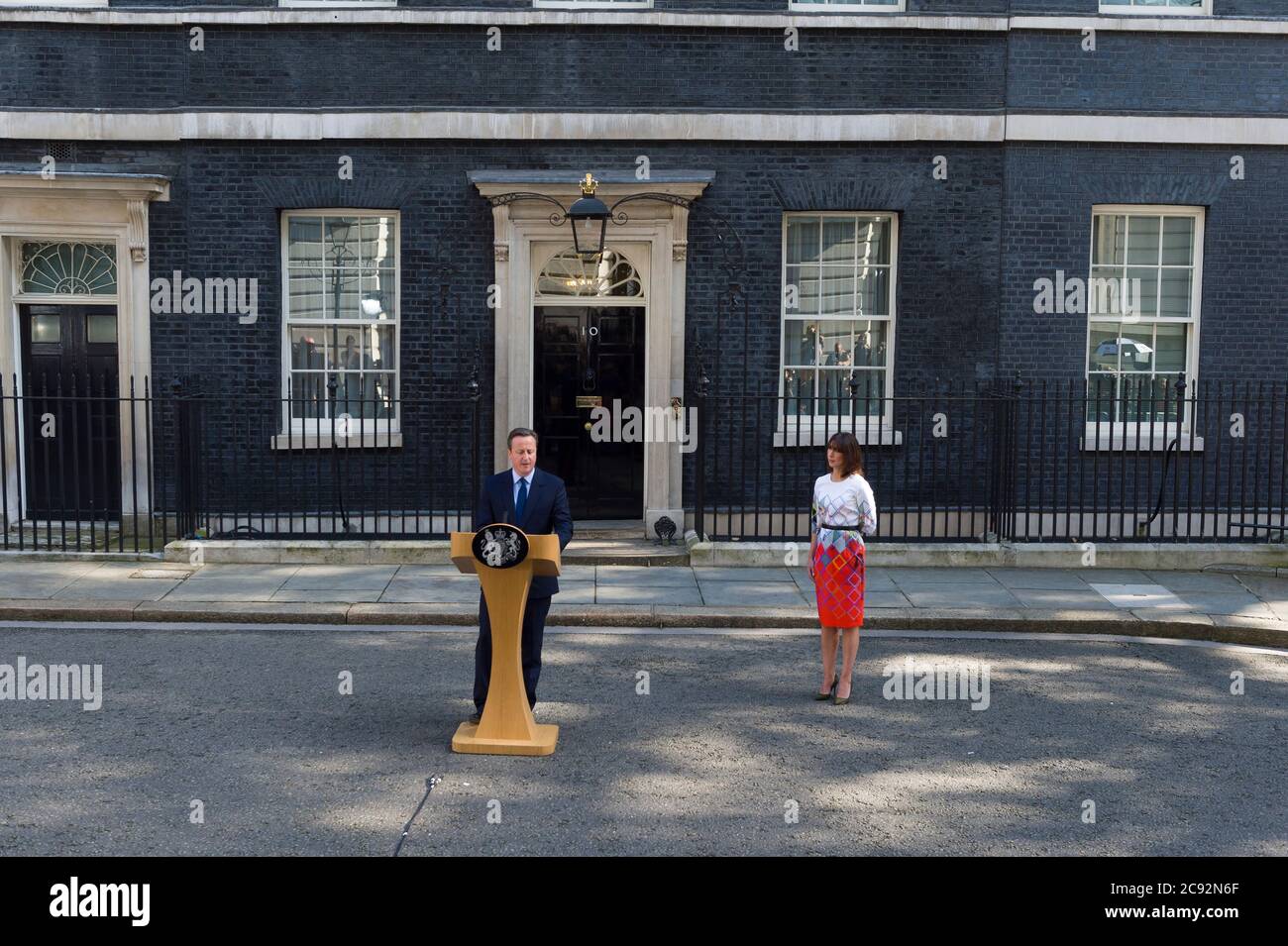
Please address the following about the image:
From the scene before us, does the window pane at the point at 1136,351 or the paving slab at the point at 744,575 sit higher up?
the window pane at the point at 1136,351

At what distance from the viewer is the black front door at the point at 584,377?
44.8 feet

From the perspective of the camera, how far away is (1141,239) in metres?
13.7

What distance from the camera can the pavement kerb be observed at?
10242 mm

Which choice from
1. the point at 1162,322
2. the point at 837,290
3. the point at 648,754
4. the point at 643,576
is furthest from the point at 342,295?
the point at 1162,322

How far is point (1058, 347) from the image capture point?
532 inches

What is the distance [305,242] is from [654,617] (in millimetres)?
6030

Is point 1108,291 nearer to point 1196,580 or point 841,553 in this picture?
point 1196,580

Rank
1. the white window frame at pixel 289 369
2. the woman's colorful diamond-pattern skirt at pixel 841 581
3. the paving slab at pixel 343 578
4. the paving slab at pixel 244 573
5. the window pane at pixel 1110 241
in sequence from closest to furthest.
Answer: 1. the woman's colorful diamond-pattern skirt at pixel 841 581
2. the paving slab at pixel 343 578
3. the paving slab at pixel 244 573
4. the white window frame at pixel 289 369
5. the window pane at pixel 1110 241

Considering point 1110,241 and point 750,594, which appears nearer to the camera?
point 750,594

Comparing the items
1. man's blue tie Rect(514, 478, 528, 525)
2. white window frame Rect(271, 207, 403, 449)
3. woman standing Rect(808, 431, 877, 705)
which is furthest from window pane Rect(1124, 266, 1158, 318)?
man's blue tie Rect(514, 478, 528, 525)

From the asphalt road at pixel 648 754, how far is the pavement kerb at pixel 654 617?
1.43 feet

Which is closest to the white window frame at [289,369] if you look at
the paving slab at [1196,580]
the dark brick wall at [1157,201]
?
the dark brick wall at [1157,201]

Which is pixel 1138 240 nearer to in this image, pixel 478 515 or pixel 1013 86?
pixel 1013 86

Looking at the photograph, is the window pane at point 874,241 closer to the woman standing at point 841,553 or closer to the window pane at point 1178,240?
the window pane at point 1178,240
